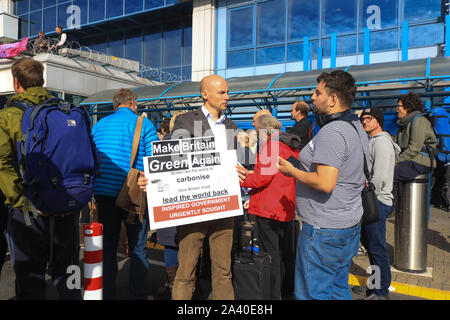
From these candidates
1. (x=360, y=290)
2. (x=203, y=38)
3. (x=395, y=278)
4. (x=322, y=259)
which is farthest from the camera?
(x=203, y=38)

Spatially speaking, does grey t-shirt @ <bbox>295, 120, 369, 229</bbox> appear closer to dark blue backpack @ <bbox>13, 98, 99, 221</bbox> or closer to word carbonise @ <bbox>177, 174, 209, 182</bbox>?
word carbonise @ <bbox>177, 174, 209, 182</bbox>

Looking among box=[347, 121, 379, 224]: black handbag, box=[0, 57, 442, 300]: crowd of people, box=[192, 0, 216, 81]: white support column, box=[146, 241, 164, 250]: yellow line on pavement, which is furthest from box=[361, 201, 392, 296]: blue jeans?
box=[192, 0, 216, 81]: white support column

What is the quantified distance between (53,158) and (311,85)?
818cm

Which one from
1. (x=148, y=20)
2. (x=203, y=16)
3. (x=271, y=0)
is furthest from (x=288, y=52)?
(x=148, y=20)

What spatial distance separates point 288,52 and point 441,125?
12543mm

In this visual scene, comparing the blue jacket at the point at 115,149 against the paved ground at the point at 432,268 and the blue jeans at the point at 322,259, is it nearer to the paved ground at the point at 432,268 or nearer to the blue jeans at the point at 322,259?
the blue jeans at the point at 322,259

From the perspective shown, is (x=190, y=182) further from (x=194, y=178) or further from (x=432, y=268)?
(x=432, y=268)

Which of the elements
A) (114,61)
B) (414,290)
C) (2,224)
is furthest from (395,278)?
(114,61)

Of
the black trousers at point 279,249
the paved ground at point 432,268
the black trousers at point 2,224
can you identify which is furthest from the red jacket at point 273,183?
the black trousers at point 2,224

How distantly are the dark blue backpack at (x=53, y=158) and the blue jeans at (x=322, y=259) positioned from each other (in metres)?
1.67

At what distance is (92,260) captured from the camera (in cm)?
284

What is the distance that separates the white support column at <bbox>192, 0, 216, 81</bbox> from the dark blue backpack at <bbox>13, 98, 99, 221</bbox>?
16298 mm
